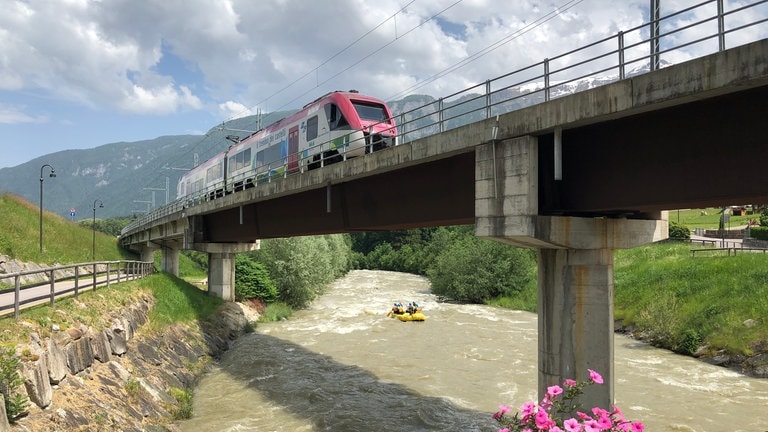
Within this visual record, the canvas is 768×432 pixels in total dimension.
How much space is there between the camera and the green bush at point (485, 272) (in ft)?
157

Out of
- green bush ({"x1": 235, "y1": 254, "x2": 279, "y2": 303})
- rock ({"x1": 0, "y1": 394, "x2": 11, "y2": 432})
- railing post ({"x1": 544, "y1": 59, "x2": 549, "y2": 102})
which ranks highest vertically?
railing post ({"x1": 544, "y1": 59, "x2": 549, "y2": 102})

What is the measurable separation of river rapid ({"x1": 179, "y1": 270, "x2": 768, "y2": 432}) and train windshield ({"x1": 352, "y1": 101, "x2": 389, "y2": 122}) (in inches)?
450

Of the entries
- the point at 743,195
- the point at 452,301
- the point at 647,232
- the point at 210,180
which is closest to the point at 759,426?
the point at 647,232

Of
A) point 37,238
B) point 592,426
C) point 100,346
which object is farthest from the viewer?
point 37,238

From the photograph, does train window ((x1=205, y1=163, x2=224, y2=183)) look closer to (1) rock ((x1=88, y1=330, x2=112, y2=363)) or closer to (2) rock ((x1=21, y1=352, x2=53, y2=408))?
(1) rock ((x1=88, y1=330, x2=112, y2=363))

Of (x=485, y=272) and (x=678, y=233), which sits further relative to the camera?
(x=678, y=233)

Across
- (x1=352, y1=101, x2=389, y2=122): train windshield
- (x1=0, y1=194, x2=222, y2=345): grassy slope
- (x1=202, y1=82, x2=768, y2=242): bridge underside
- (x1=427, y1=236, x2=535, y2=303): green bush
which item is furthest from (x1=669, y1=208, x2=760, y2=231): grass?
(x1=202, y1=82, x2=768, y2=242): bridge underside

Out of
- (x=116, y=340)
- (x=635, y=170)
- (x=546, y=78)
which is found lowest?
(x=116, y=340)

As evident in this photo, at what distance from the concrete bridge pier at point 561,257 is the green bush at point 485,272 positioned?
117 feet

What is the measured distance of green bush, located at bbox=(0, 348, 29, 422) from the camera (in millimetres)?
9953

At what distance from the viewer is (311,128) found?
2548 cm

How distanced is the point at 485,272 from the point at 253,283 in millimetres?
20648

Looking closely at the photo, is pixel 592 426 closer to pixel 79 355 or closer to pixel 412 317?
pixel 79 355

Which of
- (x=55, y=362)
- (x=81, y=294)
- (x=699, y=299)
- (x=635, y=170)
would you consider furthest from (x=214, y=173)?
(x=635, y=170)
